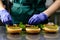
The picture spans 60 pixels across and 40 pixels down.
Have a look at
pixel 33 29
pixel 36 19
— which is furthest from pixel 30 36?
pixel 36 19

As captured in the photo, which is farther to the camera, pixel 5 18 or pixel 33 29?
pixel 5 18

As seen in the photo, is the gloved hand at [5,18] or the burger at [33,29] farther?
the gloved hand at [5,18]

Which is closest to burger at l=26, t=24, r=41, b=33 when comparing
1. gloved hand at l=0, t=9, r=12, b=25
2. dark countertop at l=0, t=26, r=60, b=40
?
dark countertop at l=0, t=26, r=60, b=40

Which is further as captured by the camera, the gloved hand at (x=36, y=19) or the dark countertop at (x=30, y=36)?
the gloved hand at (x=36, y=19)

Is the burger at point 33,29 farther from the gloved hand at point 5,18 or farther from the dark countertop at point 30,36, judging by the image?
the gloved hand at point 5,18

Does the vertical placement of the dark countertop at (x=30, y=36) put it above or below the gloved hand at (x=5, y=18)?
below

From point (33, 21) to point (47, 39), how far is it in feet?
0.85

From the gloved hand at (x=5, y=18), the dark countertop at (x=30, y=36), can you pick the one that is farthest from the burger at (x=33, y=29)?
the gloved hand at (x=5, y=18)

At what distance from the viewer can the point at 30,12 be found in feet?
4.86

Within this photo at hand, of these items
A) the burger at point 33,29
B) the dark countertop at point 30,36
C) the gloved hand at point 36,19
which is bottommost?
the dark countertop at point 30,36

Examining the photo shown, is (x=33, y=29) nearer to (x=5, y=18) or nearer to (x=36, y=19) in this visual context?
(x=36, y=19)

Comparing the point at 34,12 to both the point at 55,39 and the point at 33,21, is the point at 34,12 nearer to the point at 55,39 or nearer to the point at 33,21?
the point at 33,21

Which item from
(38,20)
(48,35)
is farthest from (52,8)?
(48,35)

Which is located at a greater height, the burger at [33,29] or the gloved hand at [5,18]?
the gloved hand at [5,18]
